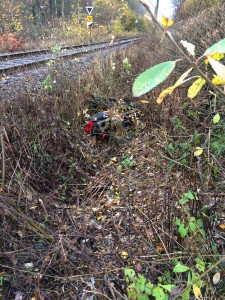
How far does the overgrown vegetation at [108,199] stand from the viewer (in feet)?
6.29

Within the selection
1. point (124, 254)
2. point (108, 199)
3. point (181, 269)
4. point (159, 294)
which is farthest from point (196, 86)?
point (108, 199)

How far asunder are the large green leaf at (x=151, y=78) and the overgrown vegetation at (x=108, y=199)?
88cm

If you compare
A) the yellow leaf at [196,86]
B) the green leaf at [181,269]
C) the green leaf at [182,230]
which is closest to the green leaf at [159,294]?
the green leaf at [181,269]

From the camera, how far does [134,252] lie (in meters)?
2.26

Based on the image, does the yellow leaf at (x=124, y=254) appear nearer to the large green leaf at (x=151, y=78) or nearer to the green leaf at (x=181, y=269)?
the green leaf at (x=181, y=269)

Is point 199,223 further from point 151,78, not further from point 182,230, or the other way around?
point 151,78

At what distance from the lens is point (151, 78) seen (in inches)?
22.5

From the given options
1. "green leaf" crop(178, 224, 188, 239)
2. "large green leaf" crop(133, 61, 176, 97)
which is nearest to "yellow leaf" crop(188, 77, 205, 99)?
"large green leaf" crop(133, 61, 176, 97)

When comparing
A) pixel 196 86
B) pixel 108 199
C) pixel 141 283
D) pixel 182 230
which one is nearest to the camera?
pixel 196 86

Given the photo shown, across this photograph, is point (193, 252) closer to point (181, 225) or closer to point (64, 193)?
point (181, 225)

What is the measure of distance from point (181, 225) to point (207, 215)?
0.25m

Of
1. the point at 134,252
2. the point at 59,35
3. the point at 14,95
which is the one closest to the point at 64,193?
the point at 134,252

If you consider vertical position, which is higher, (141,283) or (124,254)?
(141,283)

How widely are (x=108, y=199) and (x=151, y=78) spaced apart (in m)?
2.74
